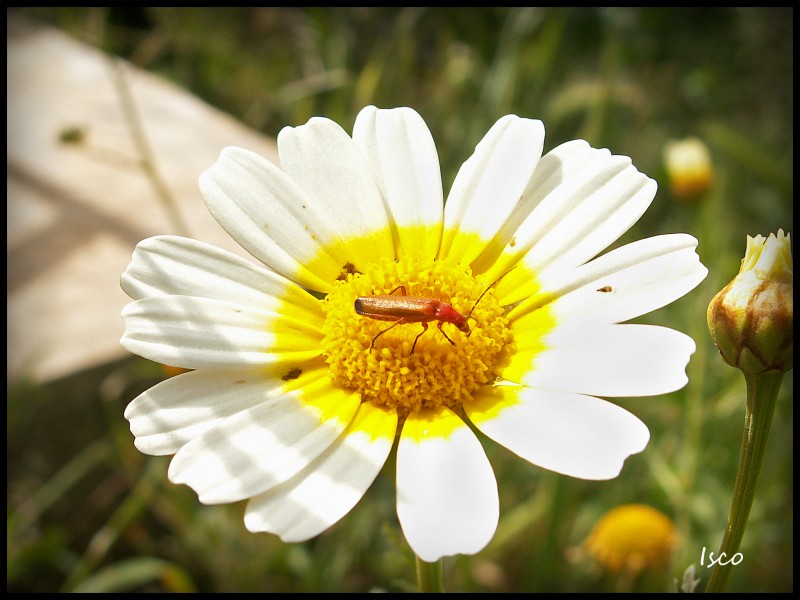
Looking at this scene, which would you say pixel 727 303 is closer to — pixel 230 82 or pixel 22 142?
pixel 22 142

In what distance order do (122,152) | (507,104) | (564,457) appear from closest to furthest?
(564,457)
(507,104)
(122,152)

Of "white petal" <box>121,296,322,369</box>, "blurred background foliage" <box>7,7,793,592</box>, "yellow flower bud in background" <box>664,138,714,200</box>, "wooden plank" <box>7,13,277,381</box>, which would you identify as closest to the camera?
"white petal" <box>121,296,322,369</box>

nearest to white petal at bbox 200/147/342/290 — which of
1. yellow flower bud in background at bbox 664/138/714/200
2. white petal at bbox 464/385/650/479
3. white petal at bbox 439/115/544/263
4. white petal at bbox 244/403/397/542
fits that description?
white petal at bbox 439/115/544/263

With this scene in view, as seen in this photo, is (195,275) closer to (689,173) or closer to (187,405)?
(187,405)

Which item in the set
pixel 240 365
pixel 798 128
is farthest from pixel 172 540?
pixel 798 128

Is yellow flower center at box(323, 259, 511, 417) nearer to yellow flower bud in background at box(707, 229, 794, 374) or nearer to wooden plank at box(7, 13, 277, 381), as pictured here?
yellow flower bud in background at box(707, 229, 794, 374)
